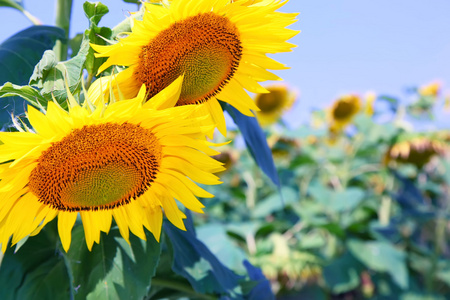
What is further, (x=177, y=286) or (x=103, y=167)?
(x=177, y=286)

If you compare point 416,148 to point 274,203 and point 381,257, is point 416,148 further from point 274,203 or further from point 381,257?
point 274,203

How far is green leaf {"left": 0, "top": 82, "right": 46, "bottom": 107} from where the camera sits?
1.44 feet

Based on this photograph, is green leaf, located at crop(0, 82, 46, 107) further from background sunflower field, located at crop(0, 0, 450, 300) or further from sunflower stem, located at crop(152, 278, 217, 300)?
sunflower stem, located at crop(152, 278, 217, 300)

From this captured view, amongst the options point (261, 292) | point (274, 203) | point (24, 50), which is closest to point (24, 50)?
point (24, 50)

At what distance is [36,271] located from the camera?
0.62 metres

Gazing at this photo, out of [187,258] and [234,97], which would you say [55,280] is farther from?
[234,97]

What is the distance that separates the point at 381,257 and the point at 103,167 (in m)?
2.23

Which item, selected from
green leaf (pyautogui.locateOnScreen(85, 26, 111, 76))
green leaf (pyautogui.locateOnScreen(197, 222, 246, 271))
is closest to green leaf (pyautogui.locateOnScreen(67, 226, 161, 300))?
green leaf (pyautogui.locateOnScreen(85, 26, 111, 76))

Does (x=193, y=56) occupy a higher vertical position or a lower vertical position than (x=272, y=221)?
higher

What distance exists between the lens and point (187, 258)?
2.37 ft

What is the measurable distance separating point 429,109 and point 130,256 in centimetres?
275

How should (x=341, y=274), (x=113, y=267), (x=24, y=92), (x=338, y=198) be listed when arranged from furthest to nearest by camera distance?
(x=338, y=198) < (x=341, y=274) < (x=113, y=267) < (x=24, y=92)

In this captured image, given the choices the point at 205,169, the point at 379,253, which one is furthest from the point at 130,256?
the point at 379,253

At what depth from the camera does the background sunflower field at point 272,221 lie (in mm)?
579
